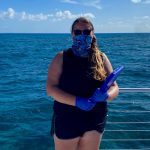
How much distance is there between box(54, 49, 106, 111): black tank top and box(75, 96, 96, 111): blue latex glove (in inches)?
4.2

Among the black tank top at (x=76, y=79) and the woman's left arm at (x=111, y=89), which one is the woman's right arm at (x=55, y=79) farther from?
the woman's left arm at (x=111, y=89)

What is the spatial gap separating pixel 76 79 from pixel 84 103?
0.71 ft

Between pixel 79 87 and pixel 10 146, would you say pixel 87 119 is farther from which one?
Answer: pixel 10 146

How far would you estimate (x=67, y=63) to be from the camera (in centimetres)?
254

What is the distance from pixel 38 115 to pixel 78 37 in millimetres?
9345

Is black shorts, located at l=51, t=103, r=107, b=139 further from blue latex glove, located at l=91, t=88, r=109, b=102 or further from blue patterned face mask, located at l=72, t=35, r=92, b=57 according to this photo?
blue patterned face mask, located at l=72, t=35, r=92, b=57

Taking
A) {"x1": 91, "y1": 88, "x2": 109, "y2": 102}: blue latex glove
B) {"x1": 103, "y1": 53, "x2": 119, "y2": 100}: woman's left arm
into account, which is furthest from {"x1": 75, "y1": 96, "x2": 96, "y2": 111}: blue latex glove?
{"x1": 103, "y1": 53, "x2": 119, "y2": 100}: woman's left arm

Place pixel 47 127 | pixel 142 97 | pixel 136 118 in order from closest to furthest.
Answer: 1. pixel 47 127
2. pixel 136 118
3. pixel 142 97

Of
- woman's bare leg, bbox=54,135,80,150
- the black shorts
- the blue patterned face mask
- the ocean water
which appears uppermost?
the blue patterned face mask

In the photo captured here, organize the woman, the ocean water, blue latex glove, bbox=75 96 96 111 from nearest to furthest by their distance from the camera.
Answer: blue latex glove, bbox=75 96 96 111, the woman, the ocean water

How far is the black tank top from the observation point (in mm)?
2543

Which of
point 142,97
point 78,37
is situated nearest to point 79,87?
point 78,37

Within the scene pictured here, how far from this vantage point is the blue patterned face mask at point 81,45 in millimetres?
2543

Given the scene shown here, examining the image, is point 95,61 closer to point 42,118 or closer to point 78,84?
point 78,84
